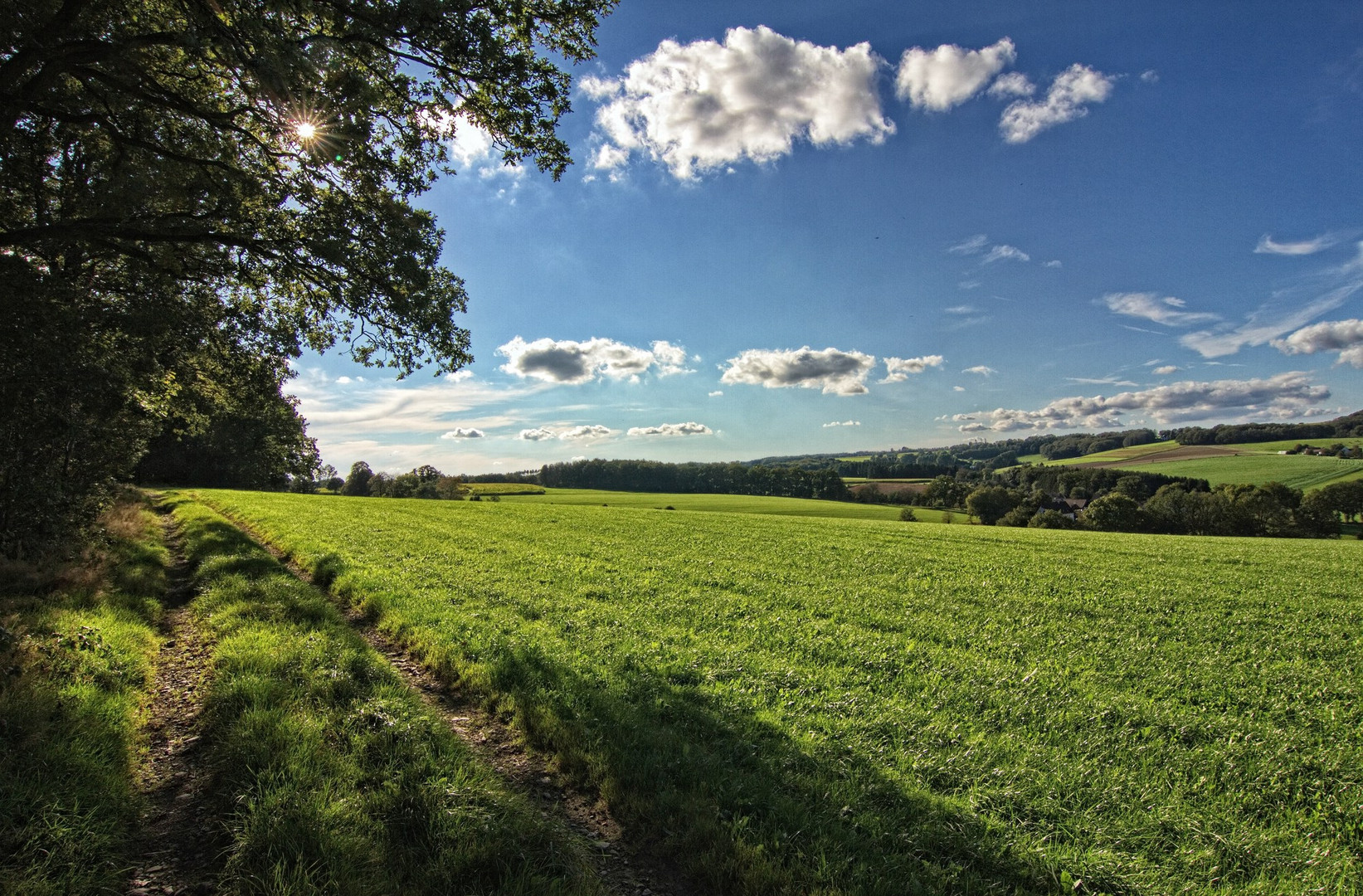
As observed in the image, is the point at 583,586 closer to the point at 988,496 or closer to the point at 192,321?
the point at 192,321

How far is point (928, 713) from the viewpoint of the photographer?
7.15 m

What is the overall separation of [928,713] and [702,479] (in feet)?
394

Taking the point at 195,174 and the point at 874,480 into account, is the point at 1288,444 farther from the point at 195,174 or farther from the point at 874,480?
the point at 195,174

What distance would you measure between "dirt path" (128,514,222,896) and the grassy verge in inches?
5.8

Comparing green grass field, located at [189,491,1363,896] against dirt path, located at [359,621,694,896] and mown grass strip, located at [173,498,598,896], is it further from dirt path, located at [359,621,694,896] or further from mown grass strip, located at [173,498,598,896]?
mown grass strip, located at [173,498,598,896]

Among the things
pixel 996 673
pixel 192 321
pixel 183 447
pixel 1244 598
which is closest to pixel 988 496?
pixel 1244 598

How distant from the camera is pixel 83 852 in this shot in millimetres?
3742

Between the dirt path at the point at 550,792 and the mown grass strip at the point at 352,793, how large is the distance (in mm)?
356

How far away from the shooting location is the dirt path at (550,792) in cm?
423

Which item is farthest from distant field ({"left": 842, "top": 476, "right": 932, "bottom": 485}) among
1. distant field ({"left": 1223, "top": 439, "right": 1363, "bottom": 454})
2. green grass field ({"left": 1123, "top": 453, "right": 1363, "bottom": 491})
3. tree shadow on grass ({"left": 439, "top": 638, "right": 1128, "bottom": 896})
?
tree shadow on grass ({"left": 439, "top": 638, "right": 1128, "bottom": 896})

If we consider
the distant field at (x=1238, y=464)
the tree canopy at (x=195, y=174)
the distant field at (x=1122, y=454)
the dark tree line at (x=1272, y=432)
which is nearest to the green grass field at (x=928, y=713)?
the tree canopy at (x=195, y=174)

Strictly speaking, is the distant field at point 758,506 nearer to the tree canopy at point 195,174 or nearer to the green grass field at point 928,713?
the green grass field at point 928,713

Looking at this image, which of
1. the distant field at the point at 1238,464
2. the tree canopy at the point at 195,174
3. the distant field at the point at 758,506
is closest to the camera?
the tree canopy at the point at 195,174

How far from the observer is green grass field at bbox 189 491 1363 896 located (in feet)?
15.1
